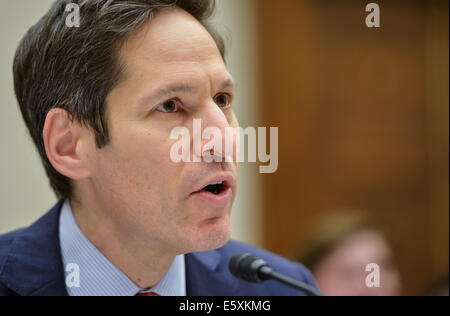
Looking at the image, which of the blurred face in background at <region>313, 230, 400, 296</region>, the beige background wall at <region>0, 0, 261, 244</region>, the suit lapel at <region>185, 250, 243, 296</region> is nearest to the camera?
the suit lapel at <region>185, 250, 243, 296</region>

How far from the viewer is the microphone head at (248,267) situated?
111 centimetres

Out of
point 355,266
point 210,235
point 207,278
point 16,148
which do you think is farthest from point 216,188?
point 355,266

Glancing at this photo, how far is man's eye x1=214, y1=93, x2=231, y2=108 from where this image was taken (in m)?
1.09

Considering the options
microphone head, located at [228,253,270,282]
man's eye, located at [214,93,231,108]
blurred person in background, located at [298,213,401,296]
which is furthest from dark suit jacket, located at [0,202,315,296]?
blurred person in background, located at [298,213,401,296]

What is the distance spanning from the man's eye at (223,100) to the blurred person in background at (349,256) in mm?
908

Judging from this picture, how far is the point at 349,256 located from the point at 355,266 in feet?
0.32

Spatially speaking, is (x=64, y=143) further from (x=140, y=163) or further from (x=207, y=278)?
(x=207, y=278)

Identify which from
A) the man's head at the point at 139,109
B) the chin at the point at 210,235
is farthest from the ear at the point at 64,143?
the chin at the point at 210,235

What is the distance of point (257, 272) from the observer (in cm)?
111

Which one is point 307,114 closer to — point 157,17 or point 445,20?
point 445,20

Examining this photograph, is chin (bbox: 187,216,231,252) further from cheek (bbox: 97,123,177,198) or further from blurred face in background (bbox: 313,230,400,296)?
blurred face in background (bbox: 313,230,400,296)

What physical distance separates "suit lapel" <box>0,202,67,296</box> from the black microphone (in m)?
0.35

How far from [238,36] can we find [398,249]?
55.9 inches

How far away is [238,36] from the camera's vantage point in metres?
2.81
